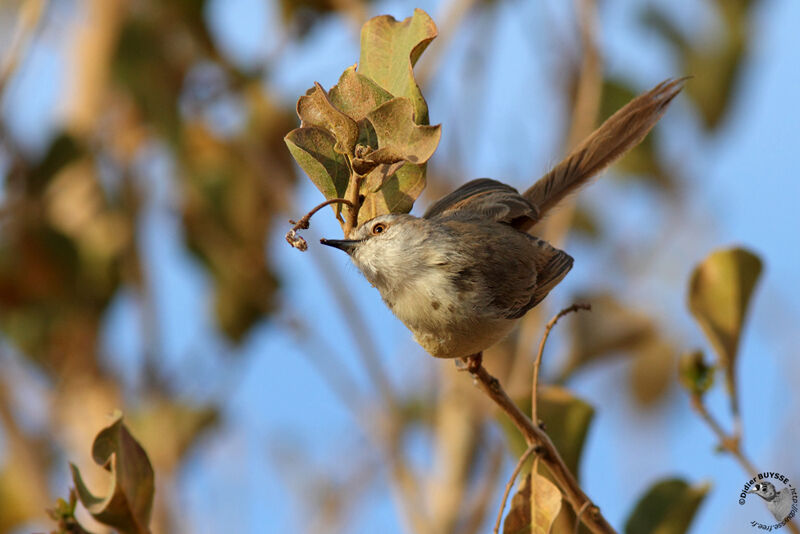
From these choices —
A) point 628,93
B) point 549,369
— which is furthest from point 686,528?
point 628,93

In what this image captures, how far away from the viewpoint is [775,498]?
83 centimetres

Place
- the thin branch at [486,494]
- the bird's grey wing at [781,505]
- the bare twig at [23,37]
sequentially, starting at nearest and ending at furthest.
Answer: the bird's grey wing at [781,505]
the bare twig at [23,37]
the thin branch at [486,494]

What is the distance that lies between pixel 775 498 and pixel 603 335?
70cm

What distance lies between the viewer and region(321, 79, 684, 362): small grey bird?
2.41 feet

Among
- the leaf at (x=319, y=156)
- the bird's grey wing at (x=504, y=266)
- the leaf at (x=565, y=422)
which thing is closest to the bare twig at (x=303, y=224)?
the leaf at (x=319, y=156)

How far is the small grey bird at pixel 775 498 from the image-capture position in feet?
2.65

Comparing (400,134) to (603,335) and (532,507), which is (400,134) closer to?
(532,507)

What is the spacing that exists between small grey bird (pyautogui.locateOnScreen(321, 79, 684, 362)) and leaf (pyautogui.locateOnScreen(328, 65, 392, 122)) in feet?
0.35

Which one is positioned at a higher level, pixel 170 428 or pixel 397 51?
pixel 170 428

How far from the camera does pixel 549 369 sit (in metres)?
1.86

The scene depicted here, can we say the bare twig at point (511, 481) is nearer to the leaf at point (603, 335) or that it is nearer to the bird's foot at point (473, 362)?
the bird's foot at point (473, 362)

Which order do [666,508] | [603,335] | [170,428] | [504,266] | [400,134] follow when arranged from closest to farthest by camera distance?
[400,134], [504,266], [666,508], [603,335], [170,428]

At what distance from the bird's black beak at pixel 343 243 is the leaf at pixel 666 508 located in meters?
0.45

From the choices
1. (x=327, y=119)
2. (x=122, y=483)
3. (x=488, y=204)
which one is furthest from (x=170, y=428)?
(x=327, y=119)
